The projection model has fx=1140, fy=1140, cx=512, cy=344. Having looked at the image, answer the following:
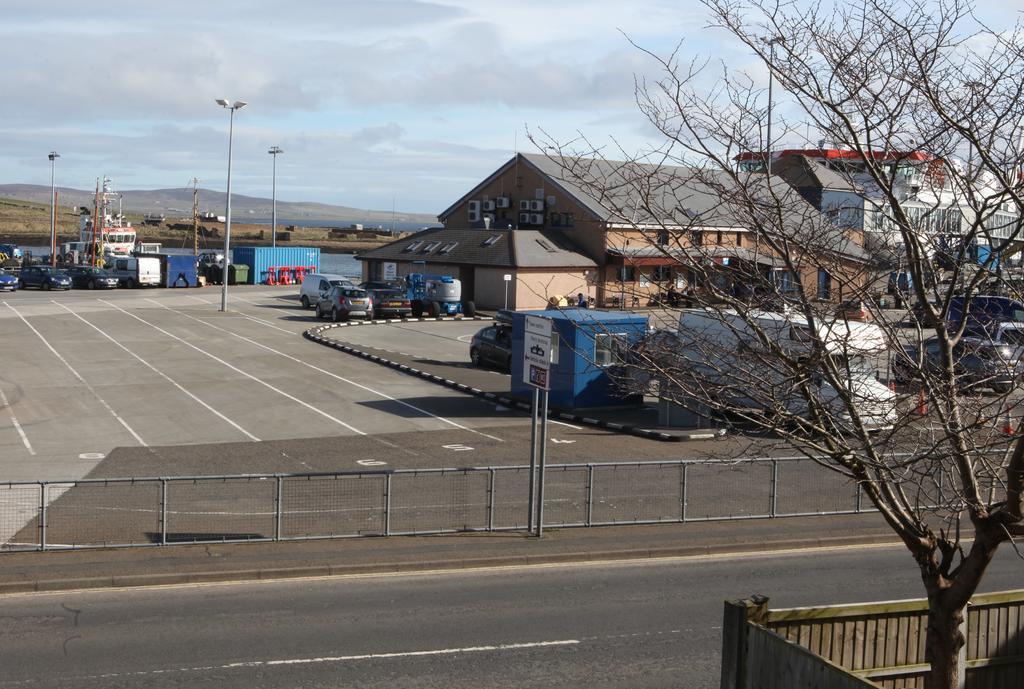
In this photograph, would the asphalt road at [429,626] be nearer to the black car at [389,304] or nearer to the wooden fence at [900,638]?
the wooden fence at [900,638]

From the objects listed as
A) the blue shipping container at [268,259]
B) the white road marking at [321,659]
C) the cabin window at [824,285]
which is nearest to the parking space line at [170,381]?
the white road marking at [321,659]

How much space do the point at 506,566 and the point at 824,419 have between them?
26.7ft

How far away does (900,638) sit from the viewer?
334 inches

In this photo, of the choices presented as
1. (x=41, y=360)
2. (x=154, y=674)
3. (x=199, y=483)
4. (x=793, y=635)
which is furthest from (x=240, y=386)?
(x=793, y=635)

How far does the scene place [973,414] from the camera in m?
8.46

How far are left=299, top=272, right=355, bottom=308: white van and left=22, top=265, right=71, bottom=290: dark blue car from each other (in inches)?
Result: 759

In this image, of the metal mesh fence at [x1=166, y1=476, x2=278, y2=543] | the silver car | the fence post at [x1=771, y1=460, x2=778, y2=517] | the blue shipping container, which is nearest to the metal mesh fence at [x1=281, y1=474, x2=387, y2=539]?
the metal mesh fence at [x1=166, y1=476, x2=278, y2=543]

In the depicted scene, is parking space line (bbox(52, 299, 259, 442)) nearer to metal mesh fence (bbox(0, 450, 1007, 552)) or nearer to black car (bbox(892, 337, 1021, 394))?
metal mesh fence (bbox(0, 450, 1007, 552))

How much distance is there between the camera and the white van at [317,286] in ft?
179

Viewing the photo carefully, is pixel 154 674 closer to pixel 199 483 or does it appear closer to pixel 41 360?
pixel 199 483

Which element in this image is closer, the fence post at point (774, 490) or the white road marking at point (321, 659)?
the white road marking at point (321, 659)

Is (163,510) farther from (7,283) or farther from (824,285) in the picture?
(7,283)

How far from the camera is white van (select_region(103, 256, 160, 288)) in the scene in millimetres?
70562

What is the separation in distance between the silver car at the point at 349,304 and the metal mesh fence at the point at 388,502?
105 feet
